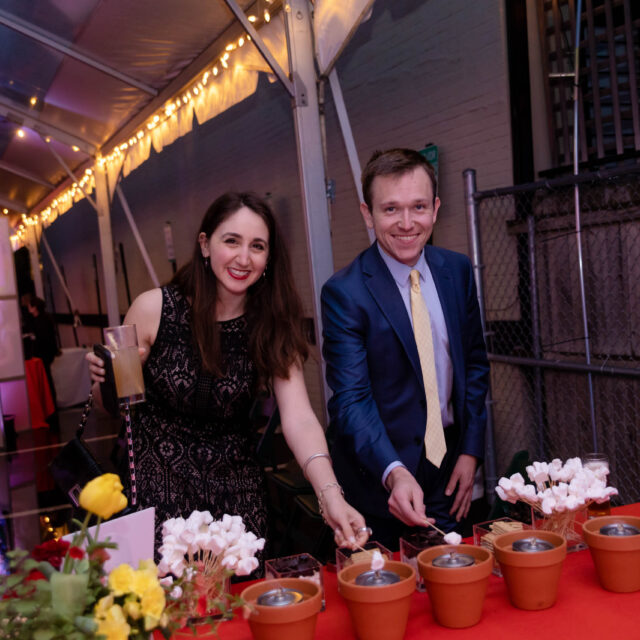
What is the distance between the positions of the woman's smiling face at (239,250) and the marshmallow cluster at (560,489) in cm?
91

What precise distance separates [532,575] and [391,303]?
3.06 feet

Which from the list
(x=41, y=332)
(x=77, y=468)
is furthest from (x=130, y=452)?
(x=41, y=332)

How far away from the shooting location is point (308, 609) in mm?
1092

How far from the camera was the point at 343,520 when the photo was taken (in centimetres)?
151

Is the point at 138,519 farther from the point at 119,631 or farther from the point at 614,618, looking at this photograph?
the point at 614,618

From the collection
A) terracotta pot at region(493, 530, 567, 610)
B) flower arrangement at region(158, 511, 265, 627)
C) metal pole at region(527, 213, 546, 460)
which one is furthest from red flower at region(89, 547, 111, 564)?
metal pole at region(527, 213, 546, 460)

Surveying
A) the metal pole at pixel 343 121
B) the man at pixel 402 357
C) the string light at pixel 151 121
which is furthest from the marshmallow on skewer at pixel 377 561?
the string light at pixel 151 121

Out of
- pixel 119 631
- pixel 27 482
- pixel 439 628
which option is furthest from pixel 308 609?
pixel 27 482

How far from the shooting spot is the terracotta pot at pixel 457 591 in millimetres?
1171

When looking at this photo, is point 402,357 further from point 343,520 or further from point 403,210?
point 343,520

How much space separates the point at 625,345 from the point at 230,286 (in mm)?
2450

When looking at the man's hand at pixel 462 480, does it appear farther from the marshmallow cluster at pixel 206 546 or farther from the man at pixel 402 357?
the marshmallow cluster at pixel 206 546

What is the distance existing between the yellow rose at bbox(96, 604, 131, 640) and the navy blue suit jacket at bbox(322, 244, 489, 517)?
1.14m

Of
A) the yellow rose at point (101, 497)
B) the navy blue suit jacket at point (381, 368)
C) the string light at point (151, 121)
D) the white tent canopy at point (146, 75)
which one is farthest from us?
the string light at point (151, 121)
